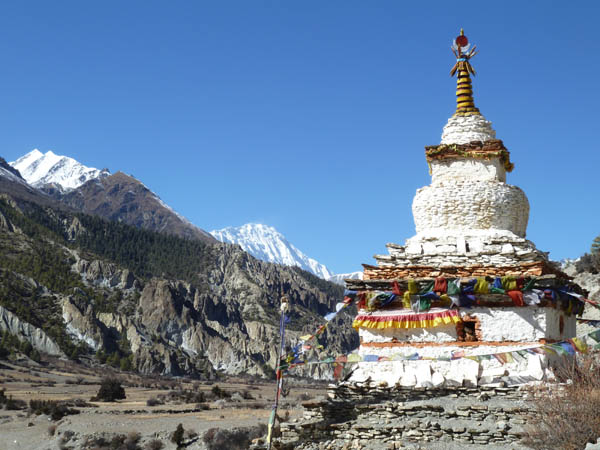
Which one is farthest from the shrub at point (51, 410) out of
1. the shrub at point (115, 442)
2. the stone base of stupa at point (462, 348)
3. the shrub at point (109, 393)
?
the stone base of stupa at point (462, 348)

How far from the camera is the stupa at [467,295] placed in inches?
686

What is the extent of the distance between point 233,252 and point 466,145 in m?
139

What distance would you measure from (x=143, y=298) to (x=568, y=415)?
336 feet

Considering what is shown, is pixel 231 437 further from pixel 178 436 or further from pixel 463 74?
pixel 463 74

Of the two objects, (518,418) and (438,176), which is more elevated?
(438,176)

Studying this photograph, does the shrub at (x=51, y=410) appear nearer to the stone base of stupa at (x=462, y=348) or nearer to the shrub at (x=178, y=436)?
the shrub at (x=178, y=436)

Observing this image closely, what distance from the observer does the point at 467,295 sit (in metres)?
17.9

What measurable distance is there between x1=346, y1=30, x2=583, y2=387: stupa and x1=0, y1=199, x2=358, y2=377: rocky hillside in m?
62.3

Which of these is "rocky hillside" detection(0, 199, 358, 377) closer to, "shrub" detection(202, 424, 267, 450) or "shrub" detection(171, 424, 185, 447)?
"shrub" detection(202, 424, 267, 450)

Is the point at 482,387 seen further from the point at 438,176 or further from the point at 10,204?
the point at 10,204

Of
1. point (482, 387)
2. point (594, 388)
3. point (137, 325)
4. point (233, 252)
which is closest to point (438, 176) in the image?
point (482, 387)

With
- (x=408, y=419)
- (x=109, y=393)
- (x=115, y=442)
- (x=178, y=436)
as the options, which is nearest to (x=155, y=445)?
(x=178, y=436)

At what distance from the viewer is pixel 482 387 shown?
16.8 m

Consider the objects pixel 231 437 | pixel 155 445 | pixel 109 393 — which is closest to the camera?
pixel 231 437
